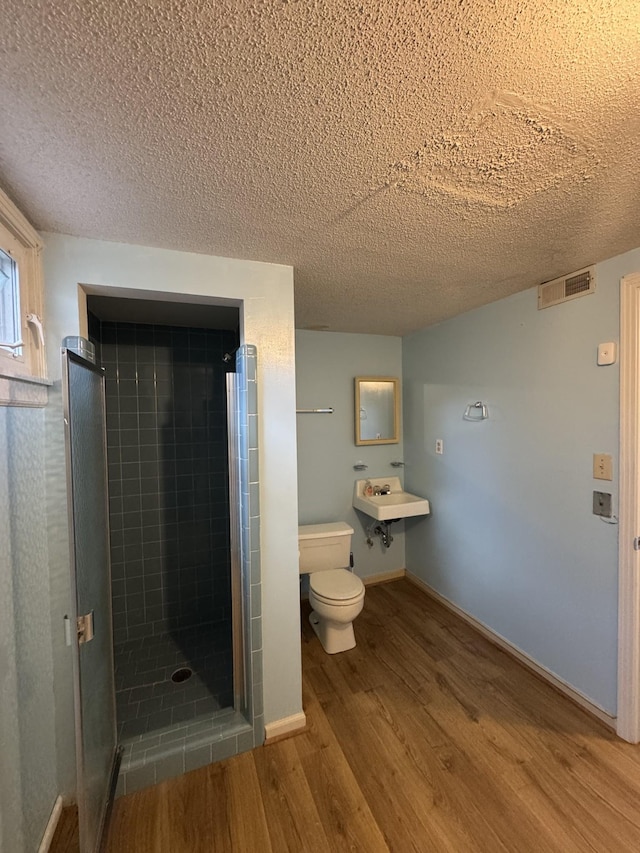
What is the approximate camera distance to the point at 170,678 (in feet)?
6.54

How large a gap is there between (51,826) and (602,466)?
2.78 metres

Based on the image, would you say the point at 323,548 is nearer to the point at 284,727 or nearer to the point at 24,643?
the point at 284,727

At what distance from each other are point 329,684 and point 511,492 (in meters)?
1.62

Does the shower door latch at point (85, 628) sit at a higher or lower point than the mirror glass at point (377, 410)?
lower

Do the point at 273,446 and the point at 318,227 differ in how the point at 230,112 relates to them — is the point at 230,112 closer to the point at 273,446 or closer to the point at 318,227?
the point at 318,227

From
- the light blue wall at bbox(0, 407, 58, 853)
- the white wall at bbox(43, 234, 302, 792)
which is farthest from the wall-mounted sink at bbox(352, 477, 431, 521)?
the light blue wall at bbox(0, 407, 58, 853)

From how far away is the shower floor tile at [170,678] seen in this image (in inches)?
67.4

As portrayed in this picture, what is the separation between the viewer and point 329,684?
6.48 feet

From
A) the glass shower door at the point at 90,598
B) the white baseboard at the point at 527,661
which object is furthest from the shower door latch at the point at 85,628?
the white baseboard at the point at 527,661

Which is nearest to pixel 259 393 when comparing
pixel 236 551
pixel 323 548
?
pixel 236 551

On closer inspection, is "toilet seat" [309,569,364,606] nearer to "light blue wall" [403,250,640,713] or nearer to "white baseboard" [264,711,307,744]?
"white baseboard" [264,711,307,744]

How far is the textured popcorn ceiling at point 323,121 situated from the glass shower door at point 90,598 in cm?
56

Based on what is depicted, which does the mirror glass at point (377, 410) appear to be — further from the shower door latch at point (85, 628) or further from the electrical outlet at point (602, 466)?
the shower door latch at point (85, 628)

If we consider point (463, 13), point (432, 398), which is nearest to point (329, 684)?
point (432, 398)
